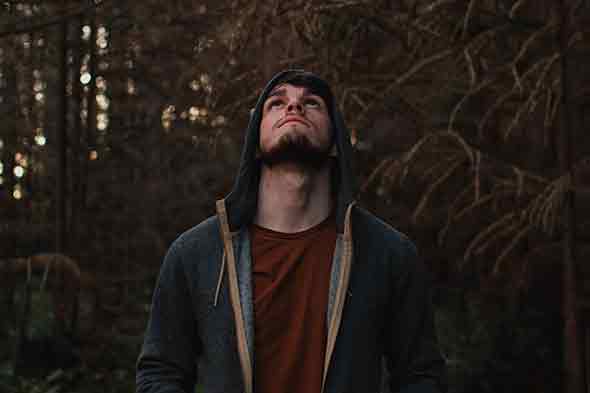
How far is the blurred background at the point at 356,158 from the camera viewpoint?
5.87 m

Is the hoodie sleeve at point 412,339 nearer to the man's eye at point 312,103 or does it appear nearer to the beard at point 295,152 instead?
the beard at point 295,152

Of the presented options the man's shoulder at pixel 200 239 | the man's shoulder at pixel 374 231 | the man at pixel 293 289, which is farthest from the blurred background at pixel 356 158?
the man's shoulder at pixel 200 239

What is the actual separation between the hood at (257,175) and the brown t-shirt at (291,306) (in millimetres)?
86

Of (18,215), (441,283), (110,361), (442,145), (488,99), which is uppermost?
(488,99)

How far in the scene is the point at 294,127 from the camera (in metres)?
2.89

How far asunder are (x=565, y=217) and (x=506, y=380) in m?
4.11

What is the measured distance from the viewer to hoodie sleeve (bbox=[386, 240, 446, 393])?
2.85 metres

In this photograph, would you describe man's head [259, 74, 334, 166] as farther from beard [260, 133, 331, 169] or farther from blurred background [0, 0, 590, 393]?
blurred background [0, 0, 590, 393]

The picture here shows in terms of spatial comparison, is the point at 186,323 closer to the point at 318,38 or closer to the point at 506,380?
the point at 318,38

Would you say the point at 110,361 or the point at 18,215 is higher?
the point at 18,215

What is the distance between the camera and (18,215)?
36.8 ft

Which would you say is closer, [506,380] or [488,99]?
[506,380]

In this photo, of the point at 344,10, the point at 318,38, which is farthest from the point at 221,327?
the point at 318,38

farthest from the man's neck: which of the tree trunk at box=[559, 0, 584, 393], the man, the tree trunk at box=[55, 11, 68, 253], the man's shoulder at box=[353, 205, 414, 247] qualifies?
the tree trunk at box=[55, 11, 68, 253]
